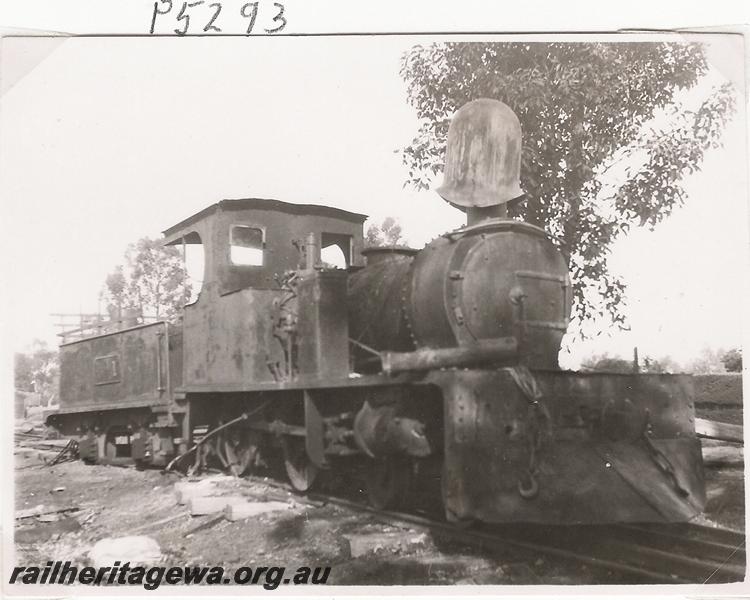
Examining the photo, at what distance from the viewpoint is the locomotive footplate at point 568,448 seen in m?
5.32

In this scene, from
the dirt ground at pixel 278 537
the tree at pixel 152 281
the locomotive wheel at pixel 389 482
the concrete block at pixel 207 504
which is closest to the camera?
the dirt ground at pixel 278 537

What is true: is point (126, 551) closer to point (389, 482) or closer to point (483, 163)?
point (389, 482)

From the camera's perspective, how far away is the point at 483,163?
6457mm

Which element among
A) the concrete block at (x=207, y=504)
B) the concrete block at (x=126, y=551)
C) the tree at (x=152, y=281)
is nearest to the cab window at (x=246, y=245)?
the concrete block at (x=207, y=504)

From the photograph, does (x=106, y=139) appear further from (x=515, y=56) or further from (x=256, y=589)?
(x=515, y=56)

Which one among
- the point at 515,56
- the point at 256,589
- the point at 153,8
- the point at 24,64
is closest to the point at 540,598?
the point at 256,589

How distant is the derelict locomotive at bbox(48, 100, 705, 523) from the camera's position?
5.45 metres

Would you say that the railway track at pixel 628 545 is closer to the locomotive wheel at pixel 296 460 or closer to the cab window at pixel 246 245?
the locomotive wheel at pixel 296 460

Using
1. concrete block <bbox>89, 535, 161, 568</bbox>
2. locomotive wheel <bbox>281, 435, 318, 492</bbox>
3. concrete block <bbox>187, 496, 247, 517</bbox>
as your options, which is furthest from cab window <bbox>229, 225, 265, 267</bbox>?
concrete block <bbox>89, 535, 161, 568</bbox>

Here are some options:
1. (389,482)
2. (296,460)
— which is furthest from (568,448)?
(296,460)

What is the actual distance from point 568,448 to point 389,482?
1766 millimetres

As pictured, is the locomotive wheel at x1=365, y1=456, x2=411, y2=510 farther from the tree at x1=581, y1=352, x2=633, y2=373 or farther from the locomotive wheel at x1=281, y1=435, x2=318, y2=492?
the tree at x1=581, y1=352, x2=633, y2=373

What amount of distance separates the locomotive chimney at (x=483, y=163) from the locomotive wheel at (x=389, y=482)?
2.23 meters

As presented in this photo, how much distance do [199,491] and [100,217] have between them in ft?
9.64
